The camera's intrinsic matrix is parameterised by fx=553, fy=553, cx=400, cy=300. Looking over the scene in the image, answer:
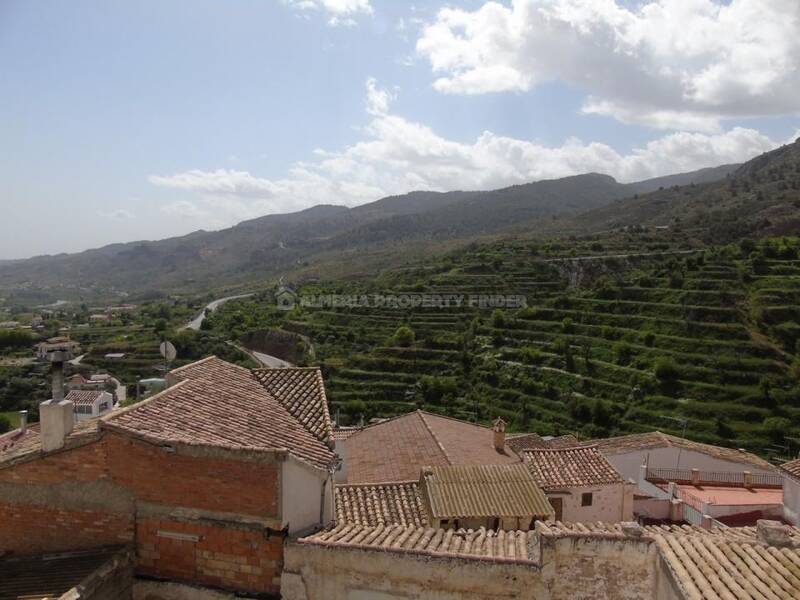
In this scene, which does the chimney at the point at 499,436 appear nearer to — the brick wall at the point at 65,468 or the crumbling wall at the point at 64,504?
the crumbling wall at the point at 64,504

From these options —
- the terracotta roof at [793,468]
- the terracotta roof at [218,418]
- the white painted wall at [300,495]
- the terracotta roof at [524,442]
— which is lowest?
the terracotta roof at [524,442]

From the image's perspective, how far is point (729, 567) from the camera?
572 centimetres

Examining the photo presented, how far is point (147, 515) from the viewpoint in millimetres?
6441

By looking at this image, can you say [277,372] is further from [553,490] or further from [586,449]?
[586,449]

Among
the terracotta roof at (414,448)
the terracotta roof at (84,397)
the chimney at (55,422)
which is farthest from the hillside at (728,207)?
the chimney at (55,422)

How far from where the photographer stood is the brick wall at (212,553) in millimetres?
6254

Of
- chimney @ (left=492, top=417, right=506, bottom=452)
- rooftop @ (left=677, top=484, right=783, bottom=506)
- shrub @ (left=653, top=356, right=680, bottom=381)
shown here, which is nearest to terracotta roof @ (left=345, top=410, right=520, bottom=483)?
chimney @ (left=492, top=417, right=506, bottom=452)

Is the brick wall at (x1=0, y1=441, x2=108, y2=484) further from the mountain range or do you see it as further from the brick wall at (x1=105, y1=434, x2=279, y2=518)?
the mountain range

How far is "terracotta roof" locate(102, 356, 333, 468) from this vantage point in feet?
21.5

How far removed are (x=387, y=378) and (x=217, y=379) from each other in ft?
112

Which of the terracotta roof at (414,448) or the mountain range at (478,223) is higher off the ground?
the mountain range at (478,223)

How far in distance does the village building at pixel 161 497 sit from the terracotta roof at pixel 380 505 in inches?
150

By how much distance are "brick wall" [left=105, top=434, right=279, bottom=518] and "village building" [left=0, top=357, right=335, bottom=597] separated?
0.4 inches

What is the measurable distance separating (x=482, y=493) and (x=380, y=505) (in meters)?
2.44
